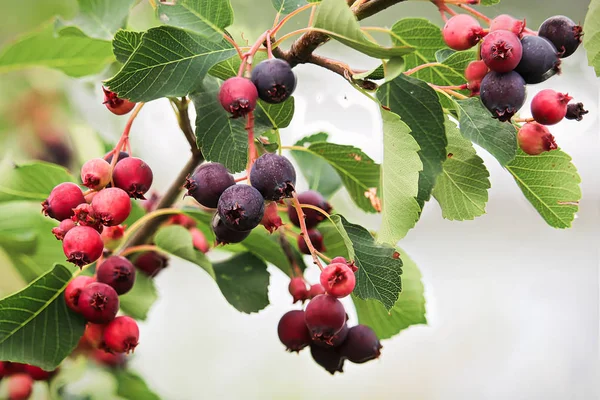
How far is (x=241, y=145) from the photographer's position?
716 mm

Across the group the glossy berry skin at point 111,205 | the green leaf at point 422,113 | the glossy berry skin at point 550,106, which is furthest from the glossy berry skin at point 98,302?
the glossy berry skin at point 550,106

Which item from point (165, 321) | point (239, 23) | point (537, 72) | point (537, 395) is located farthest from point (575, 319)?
point (537, 72)

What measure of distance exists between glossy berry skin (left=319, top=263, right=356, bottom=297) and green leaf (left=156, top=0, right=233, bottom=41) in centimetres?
24

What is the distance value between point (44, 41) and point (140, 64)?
61cm

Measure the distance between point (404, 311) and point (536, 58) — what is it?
41 centimetres

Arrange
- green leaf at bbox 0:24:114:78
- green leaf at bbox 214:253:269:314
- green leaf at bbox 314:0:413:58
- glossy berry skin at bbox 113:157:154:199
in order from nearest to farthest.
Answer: green leaf at bbox 314:0:413:58, glossy berry skin at bbox 113:157:154:199, green leaf at bbox 214:253:269:314, green leaf at bbox 0:24:114:78

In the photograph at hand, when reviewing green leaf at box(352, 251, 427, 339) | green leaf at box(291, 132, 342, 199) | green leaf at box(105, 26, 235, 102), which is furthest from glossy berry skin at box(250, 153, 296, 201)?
green leaf at box(291, 132, 342, 199)

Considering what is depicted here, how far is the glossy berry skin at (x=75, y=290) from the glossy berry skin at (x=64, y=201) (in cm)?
12

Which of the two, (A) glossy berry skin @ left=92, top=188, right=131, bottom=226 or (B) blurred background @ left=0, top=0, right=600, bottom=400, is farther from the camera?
(B) blurred background @ left=0, top=0, right=600, bottom=400

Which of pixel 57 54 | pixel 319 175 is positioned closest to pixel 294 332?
pixel 319 175

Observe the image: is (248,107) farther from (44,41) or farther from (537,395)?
(537,395)

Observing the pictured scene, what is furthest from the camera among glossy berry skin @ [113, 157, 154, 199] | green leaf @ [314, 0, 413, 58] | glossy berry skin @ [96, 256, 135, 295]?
glossy berry skin @ [96, 256, 135, 295]

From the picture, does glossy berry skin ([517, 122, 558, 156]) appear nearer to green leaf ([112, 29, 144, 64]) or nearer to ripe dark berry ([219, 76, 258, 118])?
ripe dark berry ([219, 76, 258, 118])

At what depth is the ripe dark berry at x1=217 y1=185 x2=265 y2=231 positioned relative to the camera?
58cm
